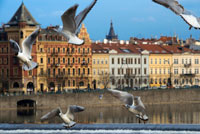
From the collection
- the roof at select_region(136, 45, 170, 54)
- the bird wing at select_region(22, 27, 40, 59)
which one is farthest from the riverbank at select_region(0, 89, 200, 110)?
the bird wing at select_region(22, 27, 40, 59)

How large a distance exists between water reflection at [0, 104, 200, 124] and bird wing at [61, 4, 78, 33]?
2848 cm

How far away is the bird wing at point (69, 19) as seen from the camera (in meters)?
33.7

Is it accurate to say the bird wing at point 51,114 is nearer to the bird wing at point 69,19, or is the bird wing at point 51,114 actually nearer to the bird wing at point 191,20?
the bird wing at point 69,19

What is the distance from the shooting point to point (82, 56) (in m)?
106

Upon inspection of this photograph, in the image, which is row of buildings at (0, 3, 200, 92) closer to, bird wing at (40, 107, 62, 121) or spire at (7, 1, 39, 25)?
spire at (7, 1, 39, 25)

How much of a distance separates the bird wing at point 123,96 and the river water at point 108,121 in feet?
14.0

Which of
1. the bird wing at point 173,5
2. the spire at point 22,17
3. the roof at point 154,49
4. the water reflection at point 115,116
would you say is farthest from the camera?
the roof at point 154,49

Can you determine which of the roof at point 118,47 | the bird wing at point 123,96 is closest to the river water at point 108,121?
the bird wing at point 123,96

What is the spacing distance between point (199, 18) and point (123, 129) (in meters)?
14.4

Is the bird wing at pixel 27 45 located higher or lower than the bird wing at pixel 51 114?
higher

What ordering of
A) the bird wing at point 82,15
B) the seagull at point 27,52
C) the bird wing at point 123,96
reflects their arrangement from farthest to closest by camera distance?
the bird wing at point 123,96
the seagull at point 27,52
the bird wing at point 82,15

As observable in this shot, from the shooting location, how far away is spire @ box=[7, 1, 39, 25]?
97.0 metres

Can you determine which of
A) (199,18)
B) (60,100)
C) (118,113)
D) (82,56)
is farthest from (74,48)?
(199,18)

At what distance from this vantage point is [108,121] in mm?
65188
